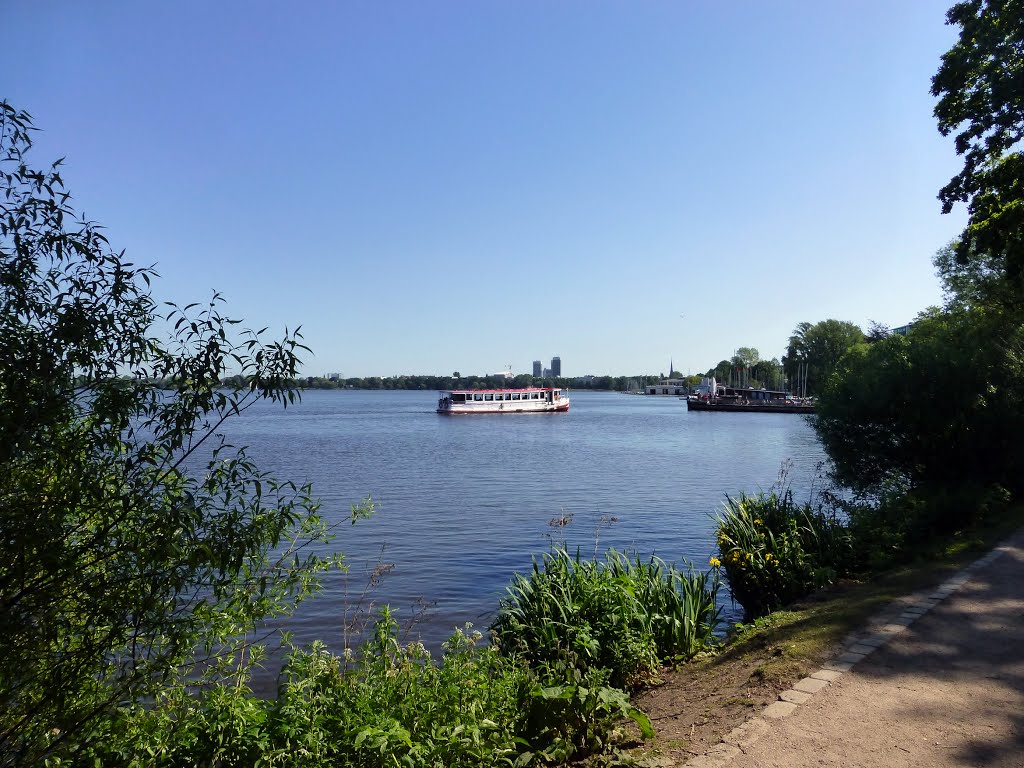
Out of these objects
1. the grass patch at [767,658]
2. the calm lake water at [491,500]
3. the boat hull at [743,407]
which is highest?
the boat hull at [743,407]

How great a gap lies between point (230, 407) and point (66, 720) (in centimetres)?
179

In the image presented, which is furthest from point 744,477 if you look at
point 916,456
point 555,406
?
point 555,406

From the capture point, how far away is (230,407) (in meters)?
4.09

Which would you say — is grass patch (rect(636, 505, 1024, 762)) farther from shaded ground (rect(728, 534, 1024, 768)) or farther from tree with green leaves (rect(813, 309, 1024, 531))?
tree with green leaves (rect(813, 309, 1024, 531))

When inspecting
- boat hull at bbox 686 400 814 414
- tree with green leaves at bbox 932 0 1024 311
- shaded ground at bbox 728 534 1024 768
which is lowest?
shaded ground at bbox 728 534 1024 768

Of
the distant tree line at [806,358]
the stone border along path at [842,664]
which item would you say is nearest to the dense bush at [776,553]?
the stone border along path at [842,664]

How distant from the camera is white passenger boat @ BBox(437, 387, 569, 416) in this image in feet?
284

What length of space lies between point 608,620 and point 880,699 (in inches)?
98.0

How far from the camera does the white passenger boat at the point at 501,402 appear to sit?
8669 centimetres

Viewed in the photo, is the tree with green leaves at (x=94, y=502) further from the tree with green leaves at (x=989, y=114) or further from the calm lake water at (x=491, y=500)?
the tree with green leaves at (x=989, y=114)

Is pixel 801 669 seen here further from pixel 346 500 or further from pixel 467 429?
→ pixel 467 429

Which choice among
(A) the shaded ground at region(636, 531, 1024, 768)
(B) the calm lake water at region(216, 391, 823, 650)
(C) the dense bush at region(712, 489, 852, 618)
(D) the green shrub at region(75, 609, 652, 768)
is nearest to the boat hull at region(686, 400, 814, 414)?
(B) the calm lake water at region(216, 391, 823, 650)

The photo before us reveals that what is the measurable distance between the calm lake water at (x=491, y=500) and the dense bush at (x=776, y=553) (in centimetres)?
197

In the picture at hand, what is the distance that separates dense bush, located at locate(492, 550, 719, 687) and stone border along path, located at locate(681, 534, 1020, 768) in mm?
1451
